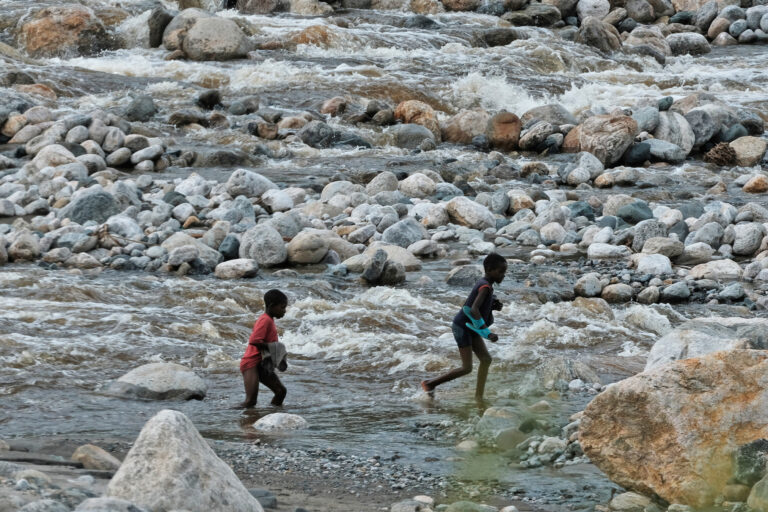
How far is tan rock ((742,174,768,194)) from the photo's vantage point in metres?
14.7

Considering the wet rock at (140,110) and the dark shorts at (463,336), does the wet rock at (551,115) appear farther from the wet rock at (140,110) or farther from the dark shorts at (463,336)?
the dark shorts at (463,336)

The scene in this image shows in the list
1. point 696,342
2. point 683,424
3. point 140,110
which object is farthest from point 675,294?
point 140,110

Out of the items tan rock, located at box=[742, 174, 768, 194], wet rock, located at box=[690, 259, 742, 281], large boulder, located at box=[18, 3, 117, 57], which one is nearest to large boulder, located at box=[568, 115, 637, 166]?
tan rock, located at box=[742, 174, 768, 194]

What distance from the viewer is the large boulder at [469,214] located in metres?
13.0

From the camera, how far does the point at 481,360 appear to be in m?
7.02

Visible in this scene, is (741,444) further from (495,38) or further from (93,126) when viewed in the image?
(495,38)

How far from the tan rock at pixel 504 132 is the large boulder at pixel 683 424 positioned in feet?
42.5

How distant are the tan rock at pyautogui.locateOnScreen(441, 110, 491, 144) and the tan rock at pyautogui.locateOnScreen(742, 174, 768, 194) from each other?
15.7 ft

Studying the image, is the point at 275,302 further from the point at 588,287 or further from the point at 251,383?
the point at 588,287

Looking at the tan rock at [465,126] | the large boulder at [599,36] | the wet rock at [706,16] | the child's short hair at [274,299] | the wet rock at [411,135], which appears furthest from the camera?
the wet rock at [706,16]

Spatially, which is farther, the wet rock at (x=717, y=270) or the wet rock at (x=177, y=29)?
the wet rock at (x=177, y=29)

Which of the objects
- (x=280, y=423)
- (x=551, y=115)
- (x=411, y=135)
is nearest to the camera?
(x=280, y=423)

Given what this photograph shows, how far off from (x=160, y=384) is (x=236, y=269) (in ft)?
12.2

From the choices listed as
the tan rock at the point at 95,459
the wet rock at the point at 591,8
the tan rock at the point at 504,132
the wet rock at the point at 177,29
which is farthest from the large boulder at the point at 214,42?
the tan rock at the point at 95,459
